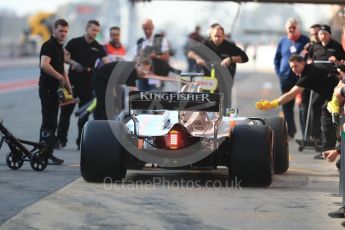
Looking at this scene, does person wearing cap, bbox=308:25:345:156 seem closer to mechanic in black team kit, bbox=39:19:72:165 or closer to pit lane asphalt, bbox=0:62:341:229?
pit lane asphalt, bbox=0:62:341:229

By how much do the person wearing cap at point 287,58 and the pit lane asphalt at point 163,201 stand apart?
3.50 m

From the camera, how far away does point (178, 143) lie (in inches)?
392

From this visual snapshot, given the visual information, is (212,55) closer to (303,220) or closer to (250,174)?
(250,174)

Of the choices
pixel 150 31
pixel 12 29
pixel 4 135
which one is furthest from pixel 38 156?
pixel 12 29

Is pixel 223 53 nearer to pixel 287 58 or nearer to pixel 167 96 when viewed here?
pixel 287 58

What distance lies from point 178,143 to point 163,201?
1.03 metres

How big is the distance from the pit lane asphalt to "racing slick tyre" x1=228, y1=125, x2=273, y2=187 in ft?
0.51

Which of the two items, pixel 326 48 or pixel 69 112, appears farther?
pixel 326 48

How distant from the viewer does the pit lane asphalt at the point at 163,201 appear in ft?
26.1

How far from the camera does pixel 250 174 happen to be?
9992 millimetres

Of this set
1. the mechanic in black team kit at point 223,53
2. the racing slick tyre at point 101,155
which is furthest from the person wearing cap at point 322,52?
the racing slick tyre at point 101,155

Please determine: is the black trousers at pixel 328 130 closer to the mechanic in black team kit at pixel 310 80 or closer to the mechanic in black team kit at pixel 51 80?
the mechanic in black team kit at pixel 310 80

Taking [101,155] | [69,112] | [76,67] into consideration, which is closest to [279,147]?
[101,155]

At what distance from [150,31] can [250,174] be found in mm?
7725
